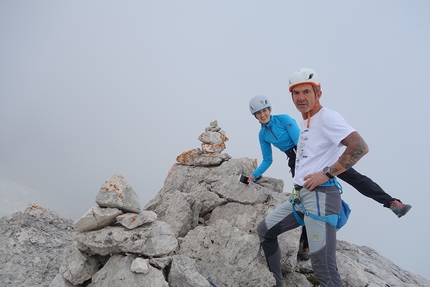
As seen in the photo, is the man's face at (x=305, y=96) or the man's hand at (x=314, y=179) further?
the man's face at (x=305, y=96)

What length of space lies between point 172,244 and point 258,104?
16.8 ft

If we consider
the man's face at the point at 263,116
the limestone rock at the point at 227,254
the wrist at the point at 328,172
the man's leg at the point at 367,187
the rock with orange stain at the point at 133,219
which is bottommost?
the limestone rock at the point at 227,254

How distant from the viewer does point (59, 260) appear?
8820mm

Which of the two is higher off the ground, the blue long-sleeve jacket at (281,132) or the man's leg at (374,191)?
the blue long-sleeve jacket at (281,132)

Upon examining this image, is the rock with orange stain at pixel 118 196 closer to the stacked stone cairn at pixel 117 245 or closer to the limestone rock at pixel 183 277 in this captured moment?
the stacked stone cairn at pixel 117 245

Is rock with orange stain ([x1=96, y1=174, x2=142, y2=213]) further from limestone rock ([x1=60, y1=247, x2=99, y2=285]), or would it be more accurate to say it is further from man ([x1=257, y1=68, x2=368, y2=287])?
man ([x1=257, y1=68, x2=368, y2=287])

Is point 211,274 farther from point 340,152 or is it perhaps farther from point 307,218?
point 340,152

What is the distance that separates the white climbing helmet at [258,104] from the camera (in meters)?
9.48

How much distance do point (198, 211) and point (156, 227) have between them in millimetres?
3991

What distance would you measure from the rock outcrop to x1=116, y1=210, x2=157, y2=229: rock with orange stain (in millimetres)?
26

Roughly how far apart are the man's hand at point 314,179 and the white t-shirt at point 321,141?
0.64ft

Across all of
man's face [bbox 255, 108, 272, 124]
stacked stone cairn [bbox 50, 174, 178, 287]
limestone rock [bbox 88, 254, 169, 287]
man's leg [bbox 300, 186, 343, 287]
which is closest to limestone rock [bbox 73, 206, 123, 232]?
stacked stone cairn [bbox 50, 174, 178, 287]

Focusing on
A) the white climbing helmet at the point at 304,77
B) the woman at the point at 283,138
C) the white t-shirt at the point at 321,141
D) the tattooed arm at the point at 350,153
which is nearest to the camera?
the tattooed arm at the point at 350,153

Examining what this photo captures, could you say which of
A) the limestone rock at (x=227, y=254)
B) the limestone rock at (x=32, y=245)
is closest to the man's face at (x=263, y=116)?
the limestone rock at (x=227, y=254)
